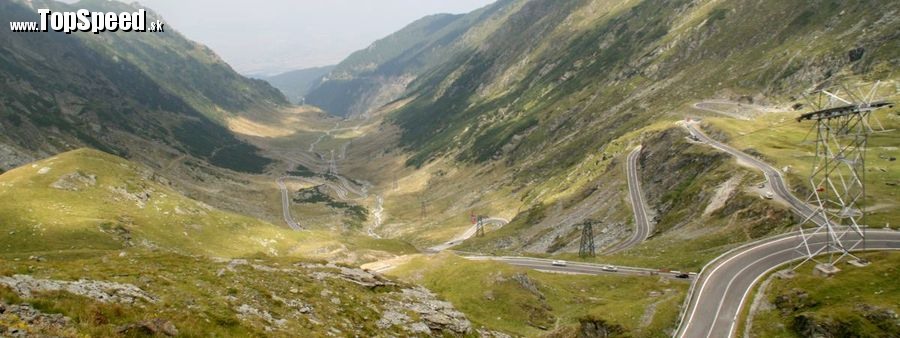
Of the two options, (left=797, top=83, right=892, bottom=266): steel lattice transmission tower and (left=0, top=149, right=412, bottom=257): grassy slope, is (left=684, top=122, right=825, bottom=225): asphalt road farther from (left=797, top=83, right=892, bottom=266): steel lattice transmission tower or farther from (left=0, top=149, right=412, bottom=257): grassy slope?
(left=0, top=149, right=412, bottom=257): grassy slope

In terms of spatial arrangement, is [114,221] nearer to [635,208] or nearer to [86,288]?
[86,288]

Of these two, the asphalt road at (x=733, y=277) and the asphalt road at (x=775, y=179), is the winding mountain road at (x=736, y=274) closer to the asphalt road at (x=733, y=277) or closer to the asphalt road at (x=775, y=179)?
the asphalt road at (x=733, y=277)

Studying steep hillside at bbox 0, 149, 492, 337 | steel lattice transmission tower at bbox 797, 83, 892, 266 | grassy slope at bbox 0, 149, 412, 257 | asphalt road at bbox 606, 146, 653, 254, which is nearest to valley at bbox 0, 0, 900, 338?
steep hillside at bbox 0, 149, 492, 337

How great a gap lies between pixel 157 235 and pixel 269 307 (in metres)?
66.9

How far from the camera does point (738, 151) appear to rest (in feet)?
409

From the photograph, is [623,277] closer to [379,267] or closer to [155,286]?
[379,267]

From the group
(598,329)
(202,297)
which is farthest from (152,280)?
(598,329)

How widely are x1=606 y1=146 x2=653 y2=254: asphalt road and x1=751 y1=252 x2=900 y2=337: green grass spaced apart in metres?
60.4

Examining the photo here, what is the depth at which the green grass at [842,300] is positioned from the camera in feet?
149

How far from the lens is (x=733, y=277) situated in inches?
2542

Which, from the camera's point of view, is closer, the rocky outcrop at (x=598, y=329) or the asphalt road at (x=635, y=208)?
the rocky outcrop at (x=598, y=329)

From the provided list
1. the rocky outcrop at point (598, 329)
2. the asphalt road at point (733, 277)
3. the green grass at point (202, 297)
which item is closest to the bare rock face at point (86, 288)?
the green grass at point (202, 297)

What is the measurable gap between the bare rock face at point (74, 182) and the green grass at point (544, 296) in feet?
211

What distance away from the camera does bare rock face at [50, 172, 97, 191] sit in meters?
97.2
